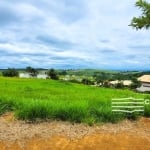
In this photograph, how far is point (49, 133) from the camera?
9.97 meters

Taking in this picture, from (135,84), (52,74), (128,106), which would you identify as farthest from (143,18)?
(135,84)

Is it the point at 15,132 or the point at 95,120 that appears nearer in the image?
the point at 15,132

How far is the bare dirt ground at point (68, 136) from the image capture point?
30.6 feet

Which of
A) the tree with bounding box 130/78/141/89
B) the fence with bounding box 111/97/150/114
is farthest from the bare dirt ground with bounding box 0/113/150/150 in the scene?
the tree with bounding box 130/78/141/89

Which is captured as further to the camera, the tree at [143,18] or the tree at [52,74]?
the tree at [52,74]

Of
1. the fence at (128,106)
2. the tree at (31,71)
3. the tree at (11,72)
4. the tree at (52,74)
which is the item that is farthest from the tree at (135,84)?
the fence at (128,106)

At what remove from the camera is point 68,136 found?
9.95 m

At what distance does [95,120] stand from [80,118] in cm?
56

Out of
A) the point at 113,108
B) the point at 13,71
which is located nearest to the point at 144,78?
the point at 13,71

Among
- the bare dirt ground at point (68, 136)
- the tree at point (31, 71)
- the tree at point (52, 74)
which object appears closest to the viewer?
the bare dirt ground at point (68, 136)

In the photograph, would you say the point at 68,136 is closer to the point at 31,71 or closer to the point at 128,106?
the point at 128,106

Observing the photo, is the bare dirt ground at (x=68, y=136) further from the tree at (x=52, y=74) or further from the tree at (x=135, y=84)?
→ the tree at (x=135, y=84)

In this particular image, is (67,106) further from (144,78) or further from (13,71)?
(144,78)

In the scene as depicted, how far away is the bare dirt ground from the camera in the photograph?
9336mm
